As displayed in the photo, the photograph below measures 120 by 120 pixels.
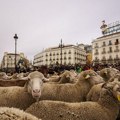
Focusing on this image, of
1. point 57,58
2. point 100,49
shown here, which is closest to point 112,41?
point 100,49

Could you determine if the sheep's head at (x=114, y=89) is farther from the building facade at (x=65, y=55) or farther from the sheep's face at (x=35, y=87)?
the building facade at (x=65, y=55)

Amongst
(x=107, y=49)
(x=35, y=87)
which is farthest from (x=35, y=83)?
(x=107, y=49)

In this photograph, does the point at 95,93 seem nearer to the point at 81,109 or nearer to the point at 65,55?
the point at 81,109

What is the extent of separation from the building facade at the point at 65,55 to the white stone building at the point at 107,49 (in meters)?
18.0

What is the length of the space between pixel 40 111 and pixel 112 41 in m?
68.8

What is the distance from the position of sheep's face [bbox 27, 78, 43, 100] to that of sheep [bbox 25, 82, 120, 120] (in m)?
0.29

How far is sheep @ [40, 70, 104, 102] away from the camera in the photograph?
5.53 meters

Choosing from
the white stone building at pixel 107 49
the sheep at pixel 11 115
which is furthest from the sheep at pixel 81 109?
the white stone building at pixel 107 49

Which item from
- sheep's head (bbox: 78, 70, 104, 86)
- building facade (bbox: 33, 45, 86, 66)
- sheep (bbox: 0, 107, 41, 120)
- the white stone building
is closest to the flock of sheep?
sheep (bbox: 0, 107, 41, 120)

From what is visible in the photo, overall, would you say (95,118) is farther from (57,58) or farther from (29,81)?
(57,58)

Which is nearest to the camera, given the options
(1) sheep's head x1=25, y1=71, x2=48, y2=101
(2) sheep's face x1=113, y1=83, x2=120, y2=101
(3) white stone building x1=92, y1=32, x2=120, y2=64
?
(2) sheep's face x1=113, y1=83, x2=120, y2=101

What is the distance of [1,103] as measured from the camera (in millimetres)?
4961

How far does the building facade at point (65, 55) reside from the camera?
97125 millimetres

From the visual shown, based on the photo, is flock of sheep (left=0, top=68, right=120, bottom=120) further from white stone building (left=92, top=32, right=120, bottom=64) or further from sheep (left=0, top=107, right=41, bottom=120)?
white stone building (left=92, top=32, right=120, bottom=64)
